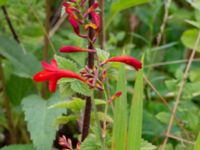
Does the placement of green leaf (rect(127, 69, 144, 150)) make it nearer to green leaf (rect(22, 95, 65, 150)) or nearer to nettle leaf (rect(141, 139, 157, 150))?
nettle leaf (rect(141, 139, 157, 150))

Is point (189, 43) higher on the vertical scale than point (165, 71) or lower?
higher

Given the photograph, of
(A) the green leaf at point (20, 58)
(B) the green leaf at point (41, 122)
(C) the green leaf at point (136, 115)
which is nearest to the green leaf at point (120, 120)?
(C) the green leaf at point (136, 115)

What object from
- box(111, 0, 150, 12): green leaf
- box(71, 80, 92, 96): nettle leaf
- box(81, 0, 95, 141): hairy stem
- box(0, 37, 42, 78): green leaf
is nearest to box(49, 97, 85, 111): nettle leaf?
box(81, 0, 95, 141): hairy stem

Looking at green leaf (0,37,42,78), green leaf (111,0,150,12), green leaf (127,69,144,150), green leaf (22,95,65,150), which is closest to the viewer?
green leaf (127,69,144,150)

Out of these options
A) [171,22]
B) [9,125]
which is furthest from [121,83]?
[171,22]

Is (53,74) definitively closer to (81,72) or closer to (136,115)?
(81,72)

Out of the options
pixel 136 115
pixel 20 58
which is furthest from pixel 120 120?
pixel 20 58

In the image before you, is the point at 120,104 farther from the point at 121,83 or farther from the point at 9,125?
the point at 9,125

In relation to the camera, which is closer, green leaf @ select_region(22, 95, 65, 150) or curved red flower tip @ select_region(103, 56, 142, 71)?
curved red flower tip @ select_region(103, 56, 142, 71)
